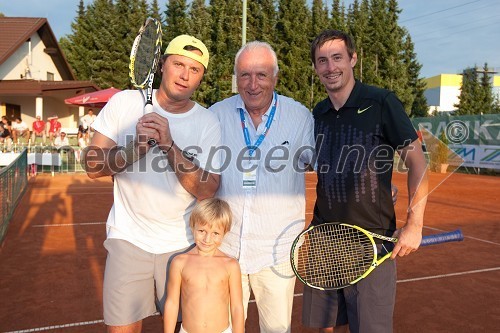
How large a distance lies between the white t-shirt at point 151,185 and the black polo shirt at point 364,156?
0.80 metres

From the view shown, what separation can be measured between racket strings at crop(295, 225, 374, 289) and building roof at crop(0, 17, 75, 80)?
25.8 metres

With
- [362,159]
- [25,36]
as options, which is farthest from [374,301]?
[25,36]

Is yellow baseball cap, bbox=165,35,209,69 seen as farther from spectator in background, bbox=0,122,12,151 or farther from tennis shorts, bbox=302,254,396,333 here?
spectator in background, bbox=0,122,12,151

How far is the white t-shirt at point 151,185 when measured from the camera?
2717mm

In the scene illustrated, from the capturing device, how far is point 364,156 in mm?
2752

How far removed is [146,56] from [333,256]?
5.86 ft

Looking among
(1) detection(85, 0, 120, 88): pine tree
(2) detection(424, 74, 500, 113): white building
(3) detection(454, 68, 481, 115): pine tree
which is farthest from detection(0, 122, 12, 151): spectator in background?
(2) detection(424, 74, 500, 113): white building

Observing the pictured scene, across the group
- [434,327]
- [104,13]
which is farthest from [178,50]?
[104,13]

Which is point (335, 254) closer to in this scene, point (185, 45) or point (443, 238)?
point (443, 238)

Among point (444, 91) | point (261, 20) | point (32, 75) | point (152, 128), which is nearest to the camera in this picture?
point (152, 128)

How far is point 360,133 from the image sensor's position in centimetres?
278

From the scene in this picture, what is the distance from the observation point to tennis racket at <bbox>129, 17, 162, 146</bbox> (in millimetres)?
2834

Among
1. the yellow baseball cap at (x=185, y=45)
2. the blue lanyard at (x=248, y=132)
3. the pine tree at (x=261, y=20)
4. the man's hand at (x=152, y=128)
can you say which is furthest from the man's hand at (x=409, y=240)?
the pine tree at (x=261, y=20)

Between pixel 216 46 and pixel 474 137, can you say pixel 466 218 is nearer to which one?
pixel 474 137
